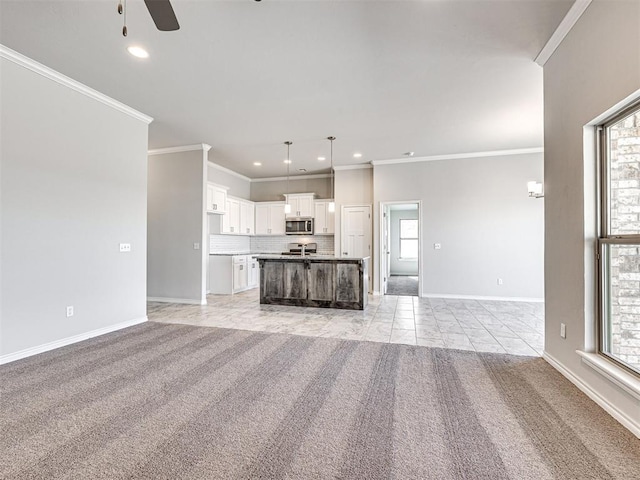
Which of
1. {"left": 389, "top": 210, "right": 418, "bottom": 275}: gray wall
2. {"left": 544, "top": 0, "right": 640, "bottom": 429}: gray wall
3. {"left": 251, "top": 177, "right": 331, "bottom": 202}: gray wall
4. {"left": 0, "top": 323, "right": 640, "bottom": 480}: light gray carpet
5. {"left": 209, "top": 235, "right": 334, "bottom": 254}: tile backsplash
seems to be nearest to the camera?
{"left": 0, "top": 323, "right": 640, "bottom": 480}: light gray carpet

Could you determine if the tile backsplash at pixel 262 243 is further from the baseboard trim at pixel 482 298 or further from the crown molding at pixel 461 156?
the baseboard trim at pixel 482 298

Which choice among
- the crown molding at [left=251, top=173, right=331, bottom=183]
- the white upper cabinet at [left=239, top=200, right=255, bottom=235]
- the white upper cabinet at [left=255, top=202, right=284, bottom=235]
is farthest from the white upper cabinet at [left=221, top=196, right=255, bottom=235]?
the crown molding at [left=251, top=173, right=331, bottom=183]

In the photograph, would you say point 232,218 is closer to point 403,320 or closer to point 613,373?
point 403,320

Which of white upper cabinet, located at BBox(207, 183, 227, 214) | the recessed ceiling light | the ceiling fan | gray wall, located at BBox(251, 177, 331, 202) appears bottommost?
white upper cabinet, located at BBox(207, 183, 227, 214)

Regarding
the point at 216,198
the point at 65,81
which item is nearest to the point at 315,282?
the point at 216,198

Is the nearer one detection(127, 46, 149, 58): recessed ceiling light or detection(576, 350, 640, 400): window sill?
detection(576, 350, 640, 400): window sill

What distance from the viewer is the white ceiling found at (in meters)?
2.38

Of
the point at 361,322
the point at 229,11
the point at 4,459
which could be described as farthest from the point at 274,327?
the point at 229,11

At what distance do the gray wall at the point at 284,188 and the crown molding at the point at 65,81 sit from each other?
170 inches

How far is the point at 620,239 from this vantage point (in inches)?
80.2

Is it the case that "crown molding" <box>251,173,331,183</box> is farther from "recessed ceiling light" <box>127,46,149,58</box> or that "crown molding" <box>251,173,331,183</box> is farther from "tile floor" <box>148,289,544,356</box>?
"recessed ceiling light" <box>127,46,149,58</box>

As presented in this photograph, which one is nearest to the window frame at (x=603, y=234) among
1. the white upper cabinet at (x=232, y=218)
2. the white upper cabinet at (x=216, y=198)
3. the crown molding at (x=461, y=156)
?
the crown molding at (x=461, y=156)

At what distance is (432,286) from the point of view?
20.7 ft

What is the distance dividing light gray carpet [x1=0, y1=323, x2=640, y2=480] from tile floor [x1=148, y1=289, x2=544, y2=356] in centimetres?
55
